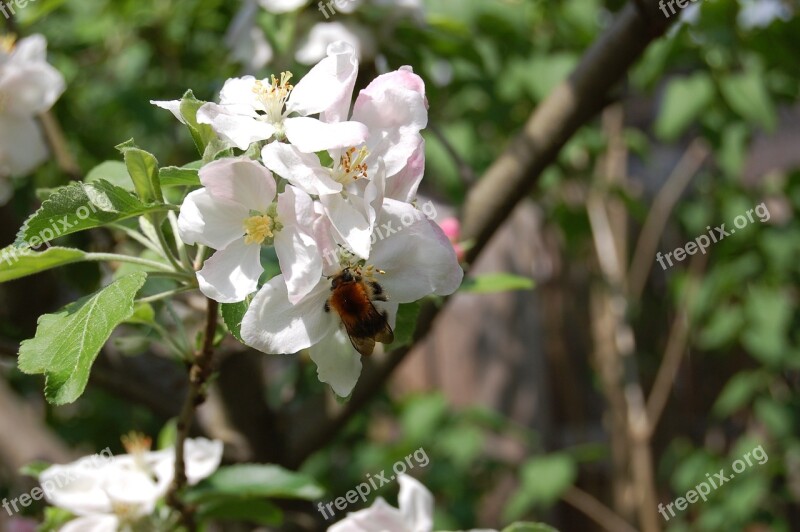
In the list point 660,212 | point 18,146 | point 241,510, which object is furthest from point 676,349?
point 18,146

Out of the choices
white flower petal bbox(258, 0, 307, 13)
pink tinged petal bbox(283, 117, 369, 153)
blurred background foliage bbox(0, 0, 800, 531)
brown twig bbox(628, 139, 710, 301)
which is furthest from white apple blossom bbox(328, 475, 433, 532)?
brown twig bbox(628, 139, 710, 301)

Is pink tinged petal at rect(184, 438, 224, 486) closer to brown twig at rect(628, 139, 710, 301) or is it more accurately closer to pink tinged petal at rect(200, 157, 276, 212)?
pink tinged petal at rect(200, 157, 276, 212)

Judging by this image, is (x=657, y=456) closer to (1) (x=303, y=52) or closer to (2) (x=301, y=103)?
(1) (x=303, y=52)

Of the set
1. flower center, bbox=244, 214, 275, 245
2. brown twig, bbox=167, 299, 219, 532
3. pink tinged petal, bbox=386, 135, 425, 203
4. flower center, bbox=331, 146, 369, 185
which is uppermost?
flower center, bbox=331, 146, 369, 185

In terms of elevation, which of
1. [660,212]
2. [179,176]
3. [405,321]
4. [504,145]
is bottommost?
[660,212]

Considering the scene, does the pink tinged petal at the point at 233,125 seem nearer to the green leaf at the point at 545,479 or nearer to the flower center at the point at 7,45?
the flower center at the point at 7,45

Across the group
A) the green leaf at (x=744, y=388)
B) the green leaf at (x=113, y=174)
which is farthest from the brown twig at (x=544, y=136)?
the green leaf at (x=744, y=388)

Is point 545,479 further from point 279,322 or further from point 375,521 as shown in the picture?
point 279,322

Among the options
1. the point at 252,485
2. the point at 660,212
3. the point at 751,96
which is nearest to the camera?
the point at 252,485
